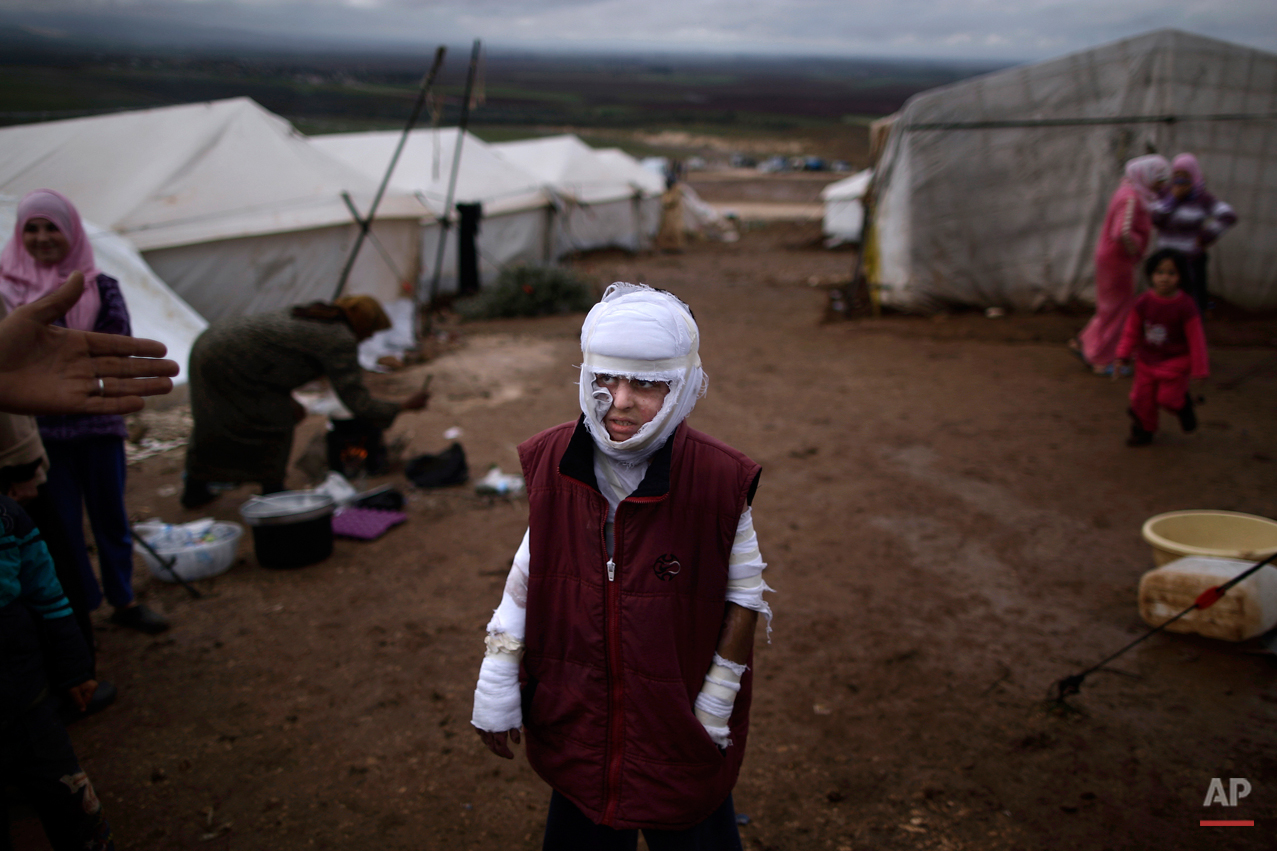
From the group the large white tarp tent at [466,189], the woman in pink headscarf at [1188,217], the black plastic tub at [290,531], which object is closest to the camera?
the black plastic tub at [290,531]

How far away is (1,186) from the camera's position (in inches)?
318


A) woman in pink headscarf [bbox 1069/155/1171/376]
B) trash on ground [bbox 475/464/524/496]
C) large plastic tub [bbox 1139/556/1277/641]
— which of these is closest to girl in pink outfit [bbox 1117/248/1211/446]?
woman in pink headscarf [bbox 1069/155/1171/376]

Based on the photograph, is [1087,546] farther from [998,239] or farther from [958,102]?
[958,102]

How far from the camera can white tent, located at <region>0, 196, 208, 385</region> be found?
7.19 metres

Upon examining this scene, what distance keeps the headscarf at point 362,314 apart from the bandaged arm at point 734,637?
12.5ft

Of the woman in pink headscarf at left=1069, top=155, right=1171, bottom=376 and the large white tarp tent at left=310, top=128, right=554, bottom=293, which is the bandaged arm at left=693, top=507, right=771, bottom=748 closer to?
the woman in pink headscarf at left=1069, top=155, right=1171, bottom=376

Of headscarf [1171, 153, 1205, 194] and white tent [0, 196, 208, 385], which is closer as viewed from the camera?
headscarf [1171, 153, 1205, 194]

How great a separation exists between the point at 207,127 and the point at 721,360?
6.59 m

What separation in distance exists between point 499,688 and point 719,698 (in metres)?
0.44

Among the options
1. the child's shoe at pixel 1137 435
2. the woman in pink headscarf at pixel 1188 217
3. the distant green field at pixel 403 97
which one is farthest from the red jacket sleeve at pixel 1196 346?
the distant green field at pixel 403 97

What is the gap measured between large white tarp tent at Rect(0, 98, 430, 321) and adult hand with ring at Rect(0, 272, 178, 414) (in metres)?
6.85

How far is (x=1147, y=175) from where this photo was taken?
6988 mm

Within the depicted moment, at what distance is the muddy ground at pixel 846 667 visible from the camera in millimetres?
2582

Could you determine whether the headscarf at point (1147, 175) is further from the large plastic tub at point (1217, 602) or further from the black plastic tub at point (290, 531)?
the black plastic tub at point (290, 531)
